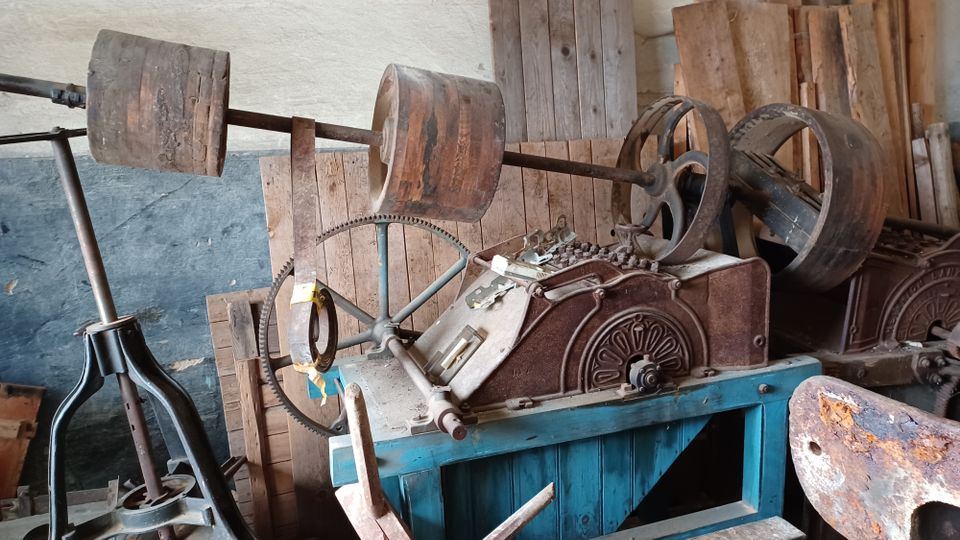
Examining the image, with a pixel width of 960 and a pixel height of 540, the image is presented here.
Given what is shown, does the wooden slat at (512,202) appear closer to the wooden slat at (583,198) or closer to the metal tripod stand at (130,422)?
the wooden slat at (583,198)

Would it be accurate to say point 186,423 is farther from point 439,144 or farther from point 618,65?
point 618,65

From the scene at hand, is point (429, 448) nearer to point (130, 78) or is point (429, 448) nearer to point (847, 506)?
point (847, 506)

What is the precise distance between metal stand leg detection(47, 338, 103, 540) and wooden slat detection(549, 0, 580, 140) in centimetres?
196

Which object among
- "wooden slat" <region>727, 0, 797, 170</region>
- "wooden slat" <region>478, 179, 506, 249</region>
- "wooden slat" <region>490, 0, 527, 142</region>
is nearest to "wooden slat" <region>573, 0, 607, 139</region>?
"wooden slat" <region>490, 0, 527, 142</region>

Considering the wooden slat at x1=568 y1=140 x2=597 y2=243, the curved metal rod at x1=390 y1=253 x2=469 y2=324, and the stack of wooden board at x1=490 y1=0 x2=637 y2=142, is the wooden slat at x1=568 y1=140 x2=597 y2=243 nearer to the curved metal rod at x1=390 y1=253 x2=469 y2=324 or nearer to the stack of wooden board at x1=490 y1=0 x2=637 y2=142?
the stack of wooden board at x1=490 y1=0 x2=637 y2=142

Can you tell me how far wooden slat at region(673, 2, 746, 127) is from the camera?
2730 millimetres

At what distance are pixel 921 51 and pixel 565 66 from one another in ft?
6.40

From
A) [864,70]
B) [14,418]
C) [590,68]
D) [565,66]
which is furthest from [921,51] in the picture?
[14,418]

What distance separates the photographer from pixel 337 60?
253 cm

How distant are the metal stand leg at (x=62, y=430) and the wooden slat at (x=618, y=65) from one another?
2.16m

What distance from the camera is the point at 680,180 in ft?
6.82

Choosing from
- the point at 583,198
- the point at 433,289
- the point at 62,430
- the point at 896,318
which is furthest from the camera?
the point at 583,198

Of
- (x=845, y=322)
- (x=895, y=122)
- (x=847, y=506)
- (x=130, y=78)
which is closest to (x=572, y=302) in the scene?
(x=847, y=506)

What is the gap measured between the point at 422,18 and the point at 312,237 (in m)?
1.58
